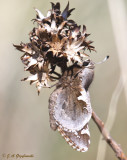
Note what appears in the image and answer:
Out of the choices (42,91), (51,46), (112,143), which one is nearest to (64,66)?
(51,46)

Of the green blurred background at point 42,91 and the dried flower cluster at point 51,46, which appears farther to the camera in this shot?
the green blurred background at point 42,91

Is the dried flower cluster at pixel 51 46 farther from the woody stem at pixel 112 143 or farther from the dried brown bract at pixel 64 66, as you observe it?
the woody stem at pixel 112 143

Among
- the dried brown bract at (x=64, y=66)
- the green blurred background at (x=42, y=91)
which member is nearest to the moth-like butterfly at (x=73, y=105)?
the dried brown bract at (x=64, y=66)

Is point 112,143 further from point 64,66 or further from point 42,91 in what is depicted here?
point 42,91

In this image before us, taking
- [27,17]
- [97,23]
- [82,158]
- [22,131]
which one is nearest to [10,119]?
[22,131]

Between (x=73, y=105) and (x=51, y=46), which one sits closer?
(x=51, y=46)
